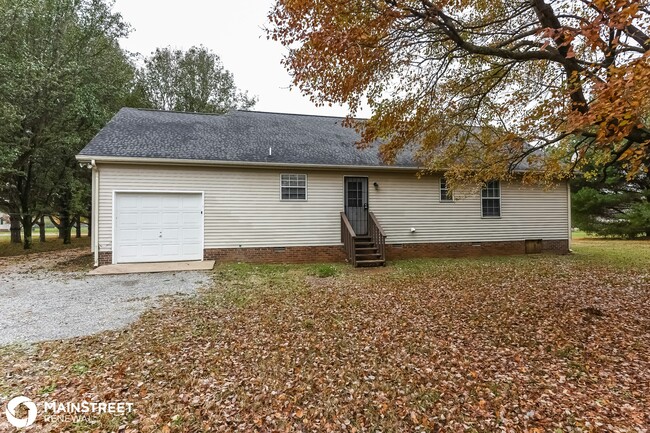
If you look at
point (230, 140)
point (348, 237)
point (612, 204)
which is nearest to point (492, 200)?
point (348, 237)

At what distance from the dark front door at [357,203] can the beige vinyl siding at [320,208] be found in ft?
0.73

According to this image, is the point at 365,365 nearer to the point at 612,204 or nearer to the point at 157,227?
the point at 157,227

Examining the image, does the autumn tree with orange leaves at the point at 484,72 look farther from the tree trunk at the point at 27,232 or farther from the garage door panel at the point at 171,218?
the tree trunk at the point at 27,232

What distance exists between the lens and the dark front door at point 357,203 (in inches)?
413

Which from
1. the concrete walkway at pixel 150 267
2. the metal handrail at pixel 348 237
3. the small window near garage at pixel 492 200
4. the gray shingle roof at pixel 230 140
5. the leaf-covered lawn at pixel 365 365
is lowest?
the leaf-covered lawn at pixel 365 365

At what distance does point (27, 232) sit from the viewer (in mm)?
14391

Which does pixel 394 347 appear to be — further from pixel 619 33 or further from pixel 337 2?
pixel 619 33

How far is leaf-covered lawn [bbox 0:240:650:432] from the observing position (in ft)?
8.33

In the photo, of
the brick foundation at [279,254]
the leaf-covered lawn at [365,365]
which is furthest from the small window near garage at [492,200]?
the leaf-covered lawn at [365,365]

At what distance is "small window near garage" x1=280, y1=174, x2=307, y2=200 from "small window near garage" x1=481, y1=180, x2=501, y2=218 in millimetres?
6519

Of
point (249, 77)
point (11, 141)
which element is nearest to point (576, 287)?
point (11, 141)

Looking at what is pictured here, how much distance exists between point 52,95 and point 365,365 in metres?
15.3

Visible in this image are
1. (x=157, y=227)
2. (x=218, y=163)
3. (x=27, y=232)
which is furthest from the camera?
(x=27, y=232)

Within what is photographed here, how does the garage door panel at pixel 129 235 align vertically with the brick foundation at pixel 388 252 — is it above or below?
above
